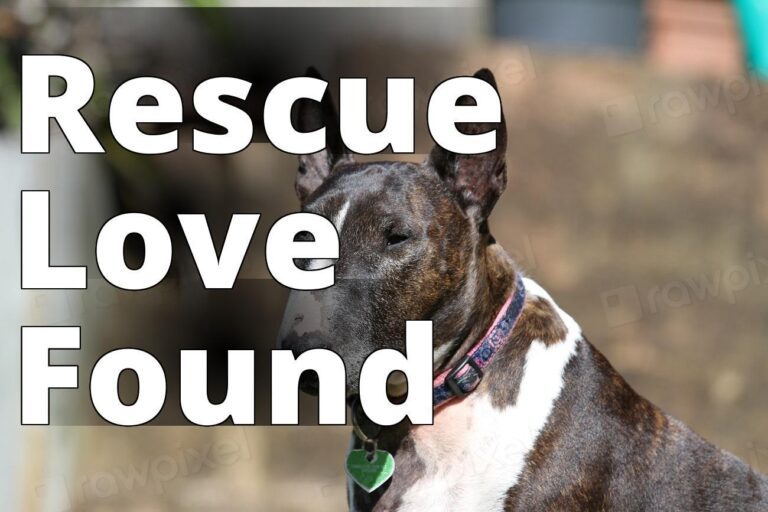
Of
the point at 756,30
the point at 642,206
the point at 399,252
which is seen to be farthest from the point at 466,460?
the point at 756,30

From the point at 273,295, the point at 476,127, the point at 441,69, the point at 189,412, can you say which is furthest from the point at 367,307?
the point at 441,69

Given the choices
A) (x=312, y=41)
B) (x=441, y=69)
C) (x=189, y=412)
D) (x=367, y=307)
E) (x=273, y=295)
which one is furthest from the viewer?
(x=312, y=41)

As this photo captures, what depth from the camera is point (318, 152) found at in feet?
10.5

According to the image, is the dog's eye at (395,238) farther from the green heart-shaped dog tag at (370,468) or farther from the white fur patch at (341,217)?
the green heart-shaped dog tag at (370,468)

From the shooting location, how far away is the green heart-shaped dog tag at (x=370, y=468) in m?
2.87

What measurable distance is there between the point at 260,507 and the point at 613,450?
293cm

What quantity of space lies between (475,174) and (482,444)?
692 mm

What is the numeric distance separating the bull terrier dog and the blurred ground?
269 cm

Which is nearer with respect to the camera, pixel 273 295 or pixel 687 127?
pixel 273 295

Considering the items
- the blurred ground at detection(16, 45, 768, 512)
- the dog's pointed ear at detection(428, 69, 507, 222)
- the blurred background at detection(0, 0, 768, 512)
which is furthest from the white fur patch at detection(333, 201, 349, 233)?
the blurred ground at detection(16, 45, 768, 512)

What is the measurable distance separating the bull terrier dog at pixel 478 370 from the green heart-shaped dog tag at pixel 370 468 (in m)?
0.03

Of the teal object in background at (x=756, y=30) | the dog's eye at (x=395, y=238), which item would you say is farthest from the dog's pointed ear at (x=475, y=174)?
the teal object in background at (x=756, y=30)

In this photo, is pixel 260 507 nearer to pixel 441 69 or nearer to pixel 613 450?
pixel 441 69

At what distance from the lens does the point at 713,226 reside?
19.9 feet
